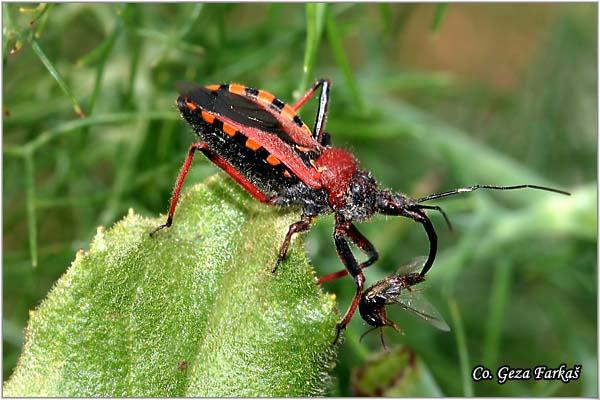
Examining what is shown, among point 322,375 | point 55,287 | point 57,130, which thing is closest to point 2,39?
point 57,130

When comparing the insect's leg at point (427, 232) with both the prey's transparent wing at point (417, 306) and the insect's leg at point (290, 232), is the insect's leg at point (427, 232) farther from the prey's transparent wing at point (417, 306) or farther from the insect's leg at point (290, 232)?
the insect's leg at point (290, 232)

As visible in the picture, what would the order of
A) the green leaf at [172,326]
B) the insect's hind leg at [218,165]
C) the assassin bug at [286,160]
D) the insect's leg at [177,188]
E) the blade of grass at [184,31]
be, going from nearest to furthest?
the green leaf at [172,326] < the insect's leg at [177,188] < the insect's hind leg at [218,165] < the assassin bug at [286,160] < the blade of grass at [184,31]

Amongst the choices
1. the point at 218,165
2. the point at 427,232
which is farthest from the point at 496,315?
the point at 218,165

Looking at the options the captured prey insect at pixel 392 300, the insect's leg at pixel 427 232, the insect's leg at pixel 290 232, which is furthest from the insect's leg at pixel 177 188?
the insect's leg at pixel 427 232

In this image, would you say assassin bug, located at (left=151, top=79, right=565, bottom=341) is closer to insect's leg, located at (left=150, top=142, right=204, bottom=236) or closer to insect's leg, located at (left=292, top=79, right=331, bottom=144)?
insect's leg, located at (left=150, top=142, right=204, bottom=236)

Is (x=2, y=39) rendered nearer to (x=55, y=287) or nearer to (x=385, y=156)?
(x=55, y=287)

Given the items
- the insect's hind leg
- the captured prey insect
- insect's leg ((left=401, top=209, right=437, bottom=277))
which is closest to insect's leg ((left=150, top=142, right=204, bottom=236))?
the insect's hind leg

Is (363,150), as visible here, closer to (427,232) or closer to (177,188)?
(427,232)
